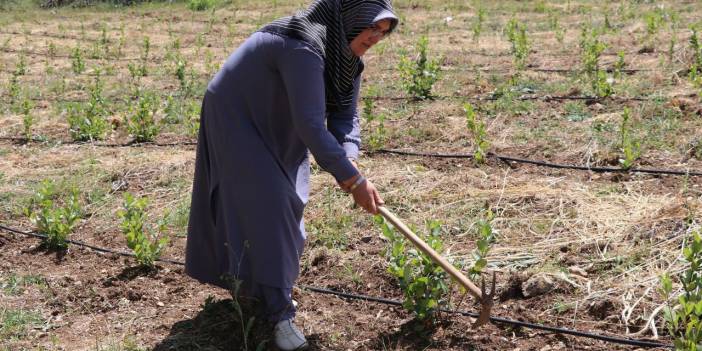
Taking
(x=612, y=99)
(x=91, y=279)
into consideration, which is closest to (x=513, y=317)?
(x=91, y=279)

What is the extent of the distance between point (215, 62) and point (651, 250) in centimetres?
667

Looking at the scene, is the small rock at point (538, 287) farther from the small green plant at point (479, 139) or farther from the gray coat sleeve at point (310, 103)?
the small green plant at point (479, 139)

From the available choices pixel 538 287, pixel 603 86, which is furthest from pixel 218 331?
pixel 603 86

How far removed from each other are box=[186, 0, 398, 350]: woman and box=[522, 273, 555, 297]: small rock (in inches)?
37.8

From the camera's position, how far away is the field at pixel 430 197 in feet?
11.1

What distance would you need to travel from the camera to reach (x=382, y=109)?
6707 millimetres

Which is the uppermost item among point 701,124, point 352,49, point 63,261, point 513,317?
point 352,49

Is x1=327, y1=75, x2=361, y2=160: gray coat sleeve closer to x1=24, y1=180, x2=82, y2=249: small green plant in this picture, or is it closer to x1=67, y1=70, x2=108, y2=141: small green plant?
x1=24, y1=180, x2=82, y2=249: small green plant

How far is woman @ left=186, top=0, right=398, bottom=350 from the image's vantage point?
2.71 meters

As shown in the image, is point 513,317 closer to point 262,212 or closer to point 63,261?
point 262,212

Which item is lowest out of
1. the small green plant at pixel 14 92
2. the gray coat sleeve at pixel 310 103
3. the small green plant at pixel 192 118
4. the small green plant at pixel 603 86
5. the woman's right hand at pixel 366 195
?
the small green plant at pixel 14 92

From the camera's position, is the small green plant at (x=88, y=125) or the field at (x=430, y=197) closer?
the field at (x=430, y=197)

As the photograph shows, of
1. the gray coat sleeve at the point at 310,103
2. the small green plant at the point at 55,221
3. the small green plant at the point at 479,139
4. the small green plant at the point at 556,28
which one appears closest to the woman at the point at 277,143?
the gray coat sleeve at the point at 310,103

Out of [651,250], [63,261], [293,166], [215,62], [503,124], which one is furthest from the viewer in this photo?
[215,62]
